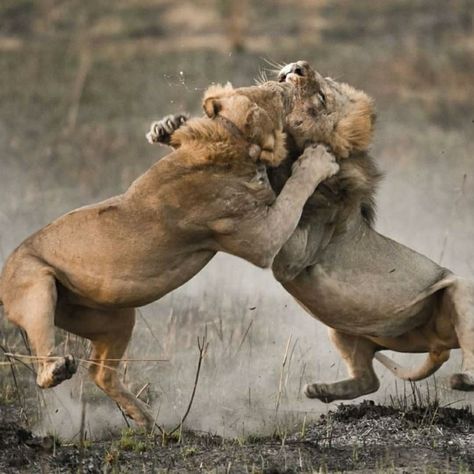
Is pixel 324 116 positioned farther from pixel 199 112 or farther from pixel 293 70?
pixel 199 112

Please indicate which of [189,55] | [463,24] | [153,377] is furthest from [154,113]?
[153,377]

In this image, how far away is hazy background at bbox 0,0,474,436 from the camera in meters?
8.05

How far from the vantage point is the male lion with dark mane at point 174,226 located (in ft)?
20.1

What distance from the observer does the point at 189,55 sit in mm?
18641

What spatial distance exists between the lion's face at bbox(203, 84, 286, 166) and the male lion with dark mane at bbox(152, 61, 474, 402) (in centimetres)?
34

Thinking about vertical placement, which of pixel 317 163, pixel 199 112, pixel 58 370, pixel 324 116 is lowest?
pixel 58 370

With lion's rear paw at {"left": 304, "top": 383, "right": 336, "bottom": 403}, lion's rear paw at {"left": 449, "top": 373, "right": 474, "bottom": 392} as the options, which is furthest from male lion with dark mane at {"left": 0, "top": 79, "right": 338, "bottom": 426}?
lion's rear paw at {"left": 304, "top": 383, "right": 336, "bottom": 403}

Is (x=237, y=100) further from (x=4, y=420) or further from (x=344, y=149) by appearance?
(x=4, y=420)

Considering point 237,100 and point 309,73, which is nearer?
point 237,100

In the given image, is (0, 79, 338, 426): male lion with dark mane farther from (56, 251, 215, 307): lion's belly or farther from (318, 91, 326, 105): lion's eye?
(318, 91, 326, 105): lion's eye

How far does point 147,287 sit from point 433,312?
169 centimetres

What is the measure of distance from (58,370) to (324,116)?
188 cm

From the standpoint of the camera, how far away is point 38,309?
6141 mm

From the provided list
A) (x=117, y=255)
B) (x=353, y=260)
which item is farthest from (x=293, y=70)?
(x=117, y=255)
